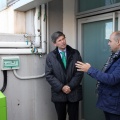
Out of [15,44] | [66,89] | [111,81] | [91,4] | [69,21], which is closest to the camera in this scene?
[111,81]

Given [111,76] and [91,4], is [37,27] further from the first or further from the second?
[111,76]

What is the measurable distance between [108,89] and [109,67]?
0.21 m

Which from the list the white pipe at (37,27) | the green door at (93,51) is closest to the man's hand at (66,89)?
the green door at (93,51)

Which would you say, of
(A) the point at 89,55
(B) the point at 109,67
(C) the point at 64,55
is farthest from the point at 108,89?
(A) the point at 89,55

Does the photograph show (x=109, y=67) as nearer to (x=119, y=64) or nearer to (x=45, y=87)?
(x=119, y=64)

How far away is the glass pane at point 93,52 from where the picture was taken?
270cm

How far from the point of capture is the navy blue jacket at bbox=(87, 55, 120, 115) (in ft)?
5.98

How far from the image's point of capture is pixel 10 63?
2557 mm

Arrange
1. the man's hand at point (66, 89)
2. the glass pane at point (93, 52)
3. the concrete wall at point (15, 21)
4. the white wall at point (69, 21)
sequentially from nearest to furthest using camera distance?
the man's hand at point (66, 89) < the glass pane at point (93, 52) < the concrete wall at point (15, 21) < the white wall at point (69, 21)

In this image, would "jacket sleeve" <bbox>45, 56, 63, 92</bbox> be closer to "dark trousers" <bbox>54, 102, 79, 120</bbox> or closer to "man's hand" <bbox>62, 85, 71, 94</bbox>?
"man's hand" <bbox>62, 85, 71, 94</bbox>

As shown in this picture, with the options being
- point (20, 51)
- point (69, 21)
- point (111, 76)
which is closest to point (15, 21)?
point (20, 51)

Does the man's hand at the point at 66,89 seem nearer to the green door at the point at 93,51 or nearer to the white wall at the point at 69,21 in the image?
the green door at the point at 93,51

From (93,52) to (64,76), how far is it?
0.71m

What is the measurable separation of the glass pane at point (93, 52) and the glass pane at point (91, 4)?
216 mm
